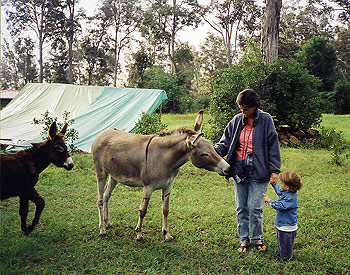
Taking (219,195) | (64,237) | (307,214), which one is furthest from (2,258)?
(307,214)

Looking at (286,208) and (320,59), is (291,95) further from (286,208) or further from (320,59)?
(320,59)

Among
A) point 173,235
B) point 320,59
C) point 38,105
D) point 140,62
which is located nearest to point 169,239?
point 173,235

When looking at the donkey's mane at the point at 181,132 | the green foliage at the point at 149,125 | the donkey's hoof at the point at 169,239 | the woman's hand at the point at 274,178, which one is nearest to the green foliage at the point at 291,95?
the green foliage at the point at 149,125

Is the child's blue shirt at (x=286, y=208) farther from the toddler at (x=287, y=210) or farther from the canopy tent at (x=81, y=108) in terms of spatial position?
the canopy tent at (x=81, y=108)

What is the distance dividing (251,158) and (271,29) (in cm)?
978

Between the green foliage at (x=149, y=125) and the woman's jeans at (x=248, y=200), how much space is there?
618 cm

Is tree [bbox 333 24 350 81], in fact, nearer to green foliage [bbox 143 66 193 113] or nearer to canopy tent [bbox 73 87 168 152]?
green foliage [bbox 143 66 193 113]

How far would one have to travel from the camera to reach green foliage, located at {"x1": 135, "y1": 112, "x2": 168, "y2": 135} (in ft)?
34.2

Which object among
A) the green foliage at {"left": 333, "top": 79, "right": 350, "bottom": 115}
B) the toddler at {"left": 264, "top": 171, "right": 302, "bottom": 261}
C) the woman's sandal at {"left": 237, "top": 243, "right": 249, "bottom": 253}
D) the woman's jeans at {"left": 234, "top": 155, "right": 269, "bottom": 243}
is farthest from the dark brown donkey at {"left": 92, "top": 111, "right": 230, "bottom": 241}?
the green foliage at {"left": 333, "top": 79, "right": 350, "bottom": 115}

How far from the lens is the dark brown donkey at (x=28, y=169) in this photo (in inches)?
171

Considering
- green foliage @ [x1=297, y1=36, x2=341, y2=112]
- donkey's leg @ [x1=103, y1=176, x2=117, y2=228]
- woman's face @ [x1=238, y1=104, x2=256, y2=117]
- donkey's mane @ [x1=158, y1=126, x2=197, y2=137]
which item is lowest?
donkey's leg @ [x1=103, y1=176, x2=117, y2=228]

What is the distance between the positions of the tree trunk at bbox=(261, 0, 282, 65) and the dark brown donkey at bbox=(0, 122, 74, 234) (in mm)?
9933

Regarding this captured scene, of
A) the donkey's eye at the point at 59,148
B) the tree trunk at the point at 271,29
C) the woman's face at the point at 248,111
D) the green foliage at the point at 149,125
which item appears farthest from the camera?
the tree trunk at the point at 271,29

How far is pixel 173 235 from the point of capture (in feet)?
16.3
